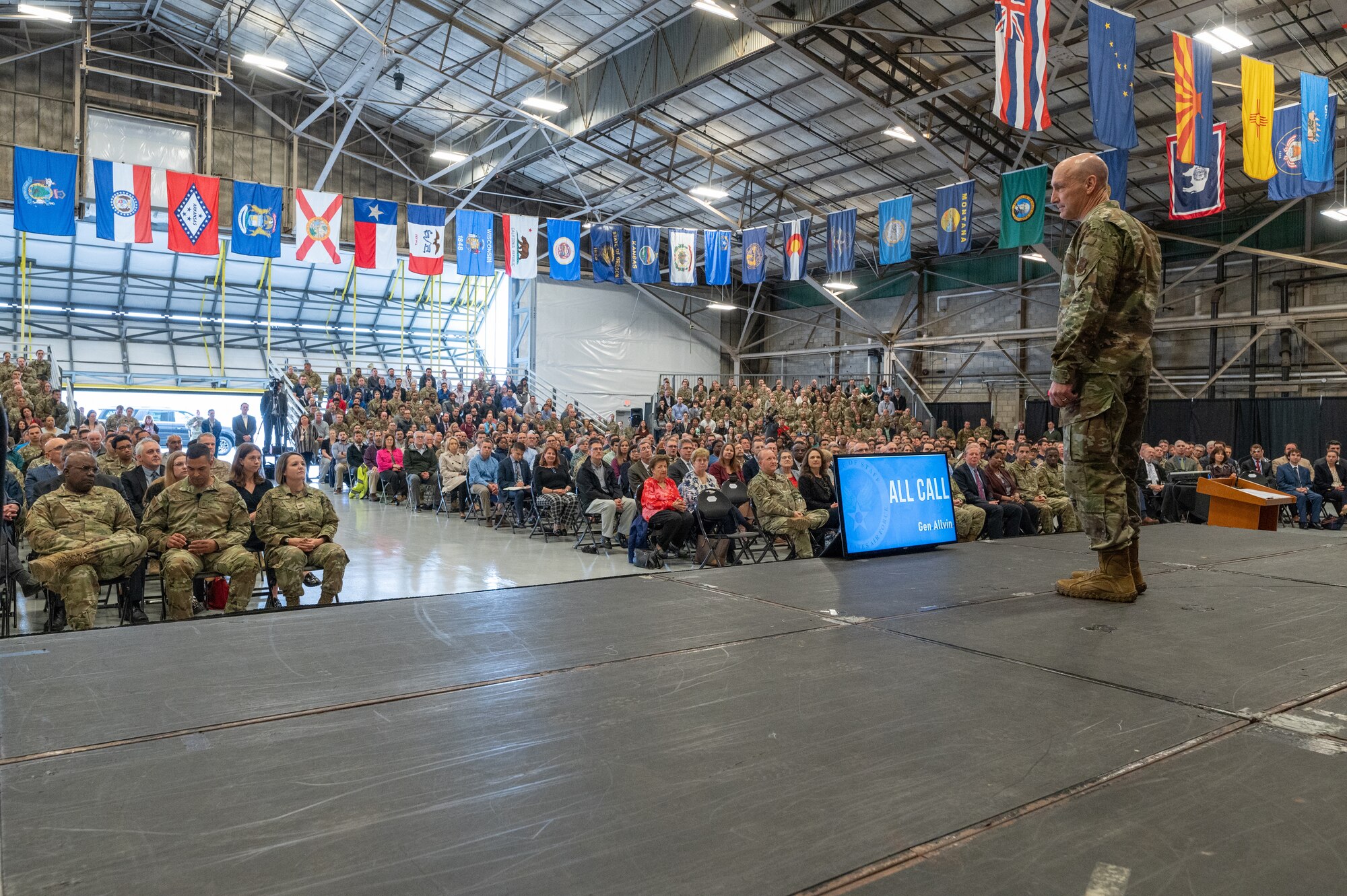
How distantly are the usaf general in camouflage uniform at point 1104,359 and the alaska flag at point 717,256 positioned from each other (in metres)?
14.8

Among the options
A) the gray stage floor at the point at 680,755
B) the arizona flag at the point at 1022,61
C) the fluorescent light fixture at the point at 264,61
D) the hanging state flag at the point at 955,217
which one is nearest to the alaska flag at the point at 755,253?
the hanging state flag at the point at 955,217

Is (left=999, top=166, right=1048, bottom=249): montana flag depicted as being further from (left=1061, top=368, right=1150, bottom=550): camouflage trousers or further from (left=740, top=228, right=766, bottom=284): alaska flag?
(left=1061, top=368, right=1150, bottom=550): camouflage trousers

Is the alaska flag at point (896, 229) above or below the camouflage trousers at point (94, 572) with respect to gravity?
above

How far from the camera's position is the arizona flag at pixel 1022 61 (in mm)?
8820

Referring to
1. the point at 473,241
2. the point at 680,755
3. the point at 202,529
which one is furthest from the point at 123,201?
the point at 680,755

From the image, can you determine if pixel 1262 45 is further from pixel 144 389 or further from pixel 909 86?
pixel 144 389

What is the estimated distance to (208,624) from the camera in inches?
100

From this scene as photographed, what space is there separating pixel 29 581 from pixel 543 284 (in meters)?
18.7

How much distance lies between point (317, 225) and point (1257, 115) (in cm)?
1439

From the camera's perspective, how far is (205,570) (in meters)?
4.53

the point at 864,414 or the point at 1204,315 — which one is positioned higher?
the point at 1204,315

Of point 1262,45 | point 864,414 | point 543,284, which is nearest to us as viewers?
point 1262,45

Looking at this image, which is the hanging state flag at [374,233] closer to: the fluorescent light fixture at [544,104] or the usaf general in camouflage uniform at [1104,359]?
the fluorescent light fixture at [544,104]

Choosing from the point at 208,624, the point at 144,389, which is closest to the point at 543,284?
the point at 144,389
